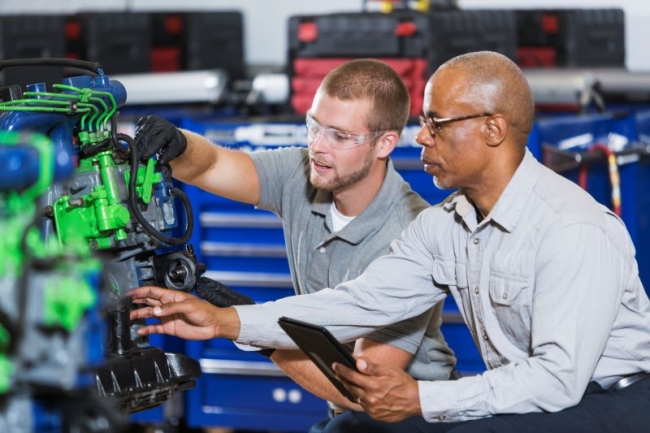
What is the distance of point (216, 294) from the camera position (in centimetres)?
252

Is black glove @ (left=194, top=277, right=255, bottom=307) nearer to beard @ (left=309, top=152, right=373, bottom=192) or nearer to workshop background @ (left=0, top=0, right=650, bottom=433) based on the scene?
workshop background @ (left=0, top=0, right=650, bottom=433)

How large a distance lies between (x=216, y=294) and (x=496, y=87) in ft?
2.41

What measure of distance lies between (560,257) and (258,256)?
6.64ft

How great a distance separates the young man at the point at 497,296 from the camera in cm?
226

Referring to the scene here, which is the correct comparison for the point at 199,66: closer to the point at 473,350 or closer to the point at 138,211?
the point at 473,350

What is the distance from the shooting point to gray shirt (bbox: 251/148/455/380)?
9.39ft

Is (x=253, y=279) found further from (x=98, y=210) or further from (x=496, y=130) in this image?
(x=98, y=210)

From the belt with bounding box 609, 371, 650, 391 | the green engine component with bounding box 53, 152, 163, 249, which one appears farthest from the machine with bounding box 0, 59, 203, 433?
the belt with bounding box 609, 371, 650, 391

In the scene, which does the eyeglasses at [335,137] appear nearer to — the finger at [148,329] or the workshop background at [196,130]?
the workshop background at [196,130]

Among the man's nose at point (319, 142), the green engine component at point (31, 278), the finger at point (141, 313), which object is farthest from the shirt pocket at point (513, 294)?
the green engine component at point (31, 278)

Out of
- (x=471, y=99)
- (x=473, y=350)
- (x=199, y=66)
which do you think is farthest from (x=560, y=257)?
(x=199, y=66)

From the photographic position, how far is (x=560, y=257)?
7.51 ft

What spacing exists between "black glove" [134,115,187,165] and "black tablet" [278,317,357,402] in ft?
1.37

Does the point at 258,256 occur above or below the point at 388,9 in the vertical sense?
below
